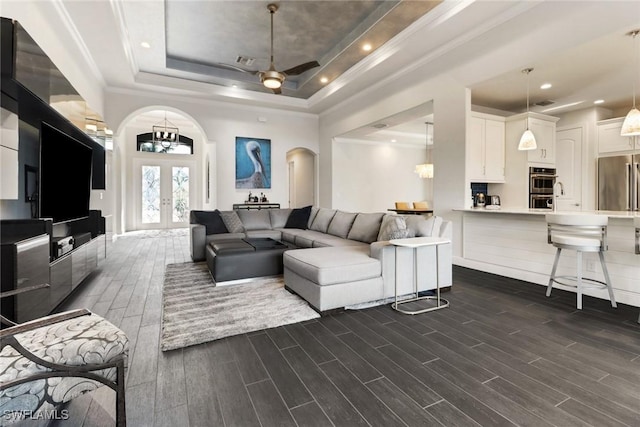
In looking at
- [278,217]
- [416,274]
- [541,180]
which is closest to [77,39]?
[278,217]

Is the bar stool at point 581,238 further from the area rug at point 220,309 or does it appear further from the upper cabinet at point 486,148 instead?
the area rug at point 220,309

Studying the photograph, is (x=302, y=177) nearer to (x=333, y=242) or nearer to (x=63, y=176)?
(x=333, y=242)

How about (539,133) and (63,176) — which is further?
(539,133)

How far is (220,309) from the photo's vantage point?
115 inches

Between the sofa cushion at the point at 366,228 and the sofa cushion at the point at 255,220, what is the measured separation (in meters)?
2.04

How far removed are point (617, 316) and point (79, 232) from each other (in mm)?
5884

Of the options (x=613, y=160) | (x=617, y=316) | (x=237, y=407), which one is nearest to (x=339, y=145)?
(x=613, y=160)

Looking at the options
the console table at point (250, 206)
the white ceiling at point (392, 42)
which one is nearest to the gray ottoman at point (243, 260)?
the white ceiling at point (392, 42)

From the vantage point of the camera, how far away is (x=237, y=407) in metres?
1.58

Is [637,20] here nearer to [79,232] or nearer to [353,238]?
[353,238]

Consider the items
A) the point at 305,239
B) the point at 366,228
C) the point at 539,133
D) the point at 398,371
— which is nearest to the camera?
the point at 398,371

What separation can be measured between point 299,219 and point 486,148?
11.9 feet

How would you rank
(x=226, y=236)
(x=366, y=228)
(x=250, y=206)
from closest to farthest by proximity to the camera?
(x=366, y=228), (x=226, y=236), (x=250, y=206)

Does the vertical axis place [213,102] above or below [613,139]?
above
